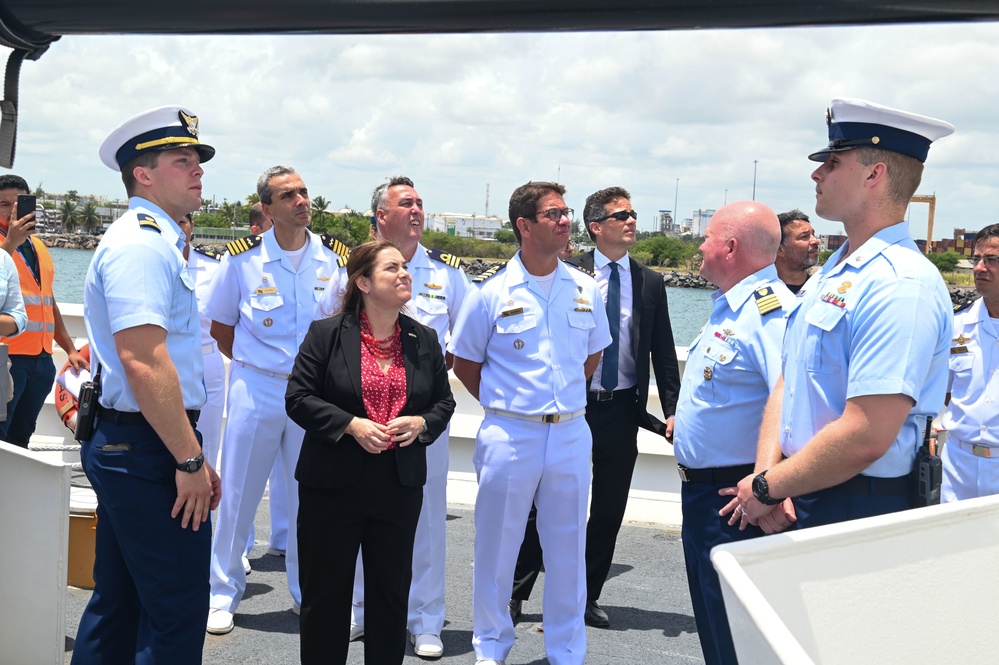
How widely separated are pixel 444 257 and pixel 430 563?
1557mm

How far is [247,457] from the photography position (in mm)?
4699

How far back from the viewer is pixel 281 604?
16.0 feet

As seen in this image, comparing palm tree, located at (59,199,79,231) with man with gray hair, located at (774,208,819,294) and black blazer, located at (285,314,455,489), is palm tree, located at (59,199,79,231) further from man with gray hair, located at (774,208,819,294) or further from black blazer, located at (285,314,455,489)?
black blazer, located at (285,314,455,489)

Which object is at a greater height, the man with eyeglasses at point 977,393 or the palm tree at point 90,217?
the palm tree at point 90,217

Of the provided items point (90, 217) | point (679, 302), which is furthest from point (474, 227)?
point (90, 217)

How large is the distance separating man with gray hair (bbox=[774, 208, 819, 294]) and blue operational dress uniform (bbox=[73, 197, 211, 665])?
3.89m

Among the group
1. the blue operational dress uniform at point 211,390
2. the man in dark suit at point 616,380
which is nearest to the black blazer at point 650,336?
the man in dark suit at point 616,380

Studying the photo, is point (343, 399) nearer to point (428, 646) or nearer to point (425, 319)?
point (425, 319)

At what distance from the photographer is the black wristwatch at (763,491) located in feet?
8.92

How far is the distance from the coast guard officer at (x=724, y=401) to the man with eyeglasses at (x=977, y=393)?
79.9 inches

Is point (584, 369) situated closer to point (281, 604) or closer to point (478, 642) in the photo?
point (478, 642)

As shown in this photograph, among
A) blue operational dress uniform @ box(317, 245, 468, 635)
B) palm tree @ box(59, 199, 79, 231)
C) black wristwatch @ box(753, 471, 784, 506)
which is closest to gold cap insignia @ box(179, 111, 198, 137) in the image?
blue operational dress uniform @ box(317, 245, 468, 635)

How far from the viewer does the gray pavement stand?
4316mm

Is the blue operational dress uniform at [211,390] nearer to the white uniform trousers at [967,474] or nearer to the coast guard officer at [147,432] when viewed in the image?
the coast guard officer at [147,432]
